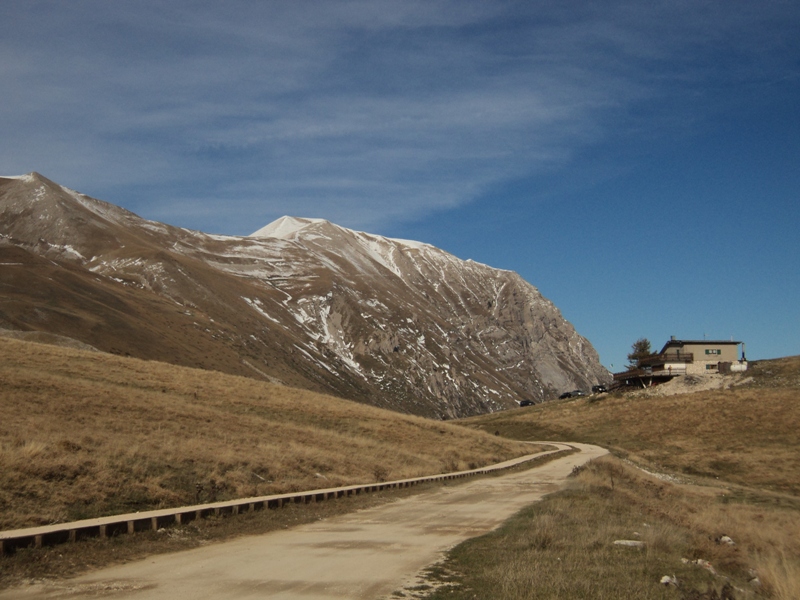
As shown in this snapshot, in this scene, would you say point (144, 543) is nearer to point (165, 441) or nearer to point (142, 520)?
point (142, 520)

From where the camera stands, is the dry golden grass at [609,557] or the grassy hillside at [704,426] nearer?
the dry golden grass at [609,557]

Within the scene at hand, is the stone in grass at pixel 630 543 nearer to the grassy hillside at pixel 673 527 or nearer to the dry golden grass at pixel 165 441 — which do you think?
the grassy hillside at pixel 673 527

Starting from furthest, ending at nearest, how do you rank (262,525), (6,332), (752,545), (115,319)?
(115,319) < (6,332) < (752,545) < (262,525)

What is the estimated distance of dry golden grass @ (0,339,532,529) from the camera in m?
16.9

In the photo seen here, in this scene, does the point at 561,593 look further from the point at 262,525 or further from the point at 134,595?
the point at 262,525

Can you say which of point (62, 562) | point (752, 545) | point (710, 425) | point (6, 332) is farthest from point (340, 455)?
point (6, 332)

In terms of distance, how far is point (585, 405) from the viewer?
305ft

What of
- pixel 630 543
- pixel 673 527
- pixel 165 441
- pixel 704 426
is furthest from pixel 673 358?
pixel 630 543

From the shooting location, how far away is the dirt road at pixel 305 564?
10.2 meters

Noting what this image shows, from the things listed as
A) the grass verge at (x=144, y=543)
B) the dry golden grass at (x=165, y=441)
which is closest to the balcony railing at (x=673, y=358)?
the dry golden grass at (x=165, y=441)

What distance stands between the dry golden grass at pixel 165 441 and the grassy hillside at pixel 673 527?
8.15m

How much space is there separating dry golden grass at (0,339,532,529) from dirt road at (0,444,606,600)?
366 centimetres

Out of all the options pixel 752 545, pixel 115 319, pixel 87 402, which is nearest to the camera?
pixel 752 545

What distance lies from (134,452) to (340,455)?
Result: 38.3ft
